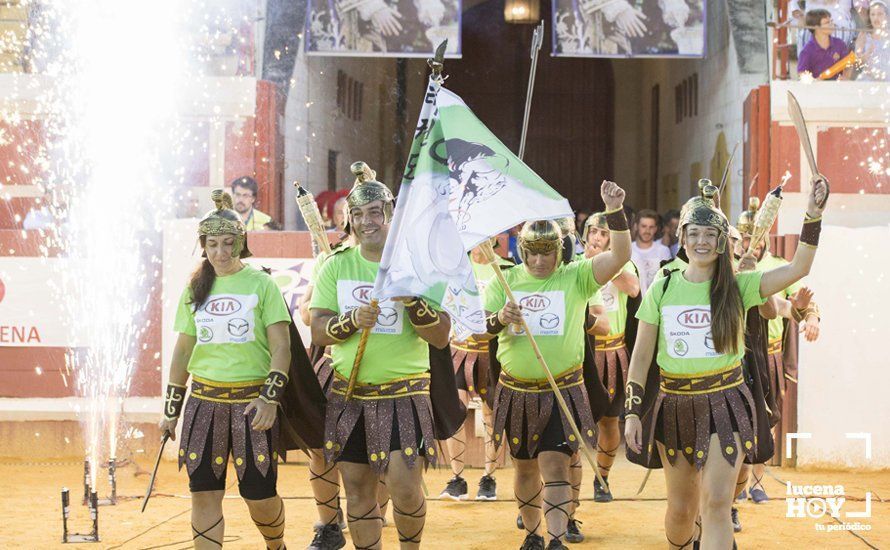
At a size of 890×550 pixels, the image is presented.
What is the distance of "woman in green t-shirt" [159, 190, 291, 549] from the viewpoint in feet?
19.2

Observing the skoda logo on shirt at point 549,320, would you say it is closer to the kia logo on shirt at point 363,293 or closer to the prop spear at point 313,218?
the kia logo on shirt at point 363,293

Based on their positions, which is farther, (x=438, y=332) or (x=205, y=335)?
(x=205, y=335)

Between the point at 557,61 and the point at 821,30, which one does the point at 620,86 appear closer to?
the point at 557,61

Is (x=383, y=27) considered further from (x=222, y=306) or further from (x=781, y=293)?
(x=222, y=306)

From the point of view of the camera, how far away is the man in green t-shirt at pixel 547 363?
6594 millimetres

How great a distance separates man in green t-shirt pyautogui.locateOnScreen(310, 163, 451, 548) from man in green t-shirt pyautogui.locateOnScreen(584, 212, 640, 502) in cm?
277

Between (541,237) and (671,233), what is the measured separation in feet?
19.7

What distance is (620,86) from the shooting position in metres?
22.6

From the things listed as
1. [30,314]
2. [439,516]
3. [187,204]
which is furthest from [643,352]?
[187,204]

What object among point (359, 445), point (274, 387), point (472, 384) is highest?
point (274, 387)

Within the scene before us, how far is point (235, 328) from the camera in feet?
19.3

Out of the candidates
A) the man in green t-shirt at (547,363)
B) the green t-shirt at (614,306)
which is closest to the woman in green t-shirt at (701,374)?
the man in green t-shirt at (547,363)

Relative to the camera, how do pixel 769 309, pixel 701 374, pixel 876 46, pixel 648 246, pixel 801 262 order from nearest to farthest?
pixel 801 262, pixel 701 374, pixel 769 309, pixel 648 246, pixel 876 46

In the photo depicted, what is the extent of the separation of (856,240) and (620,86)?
40.3 ft
